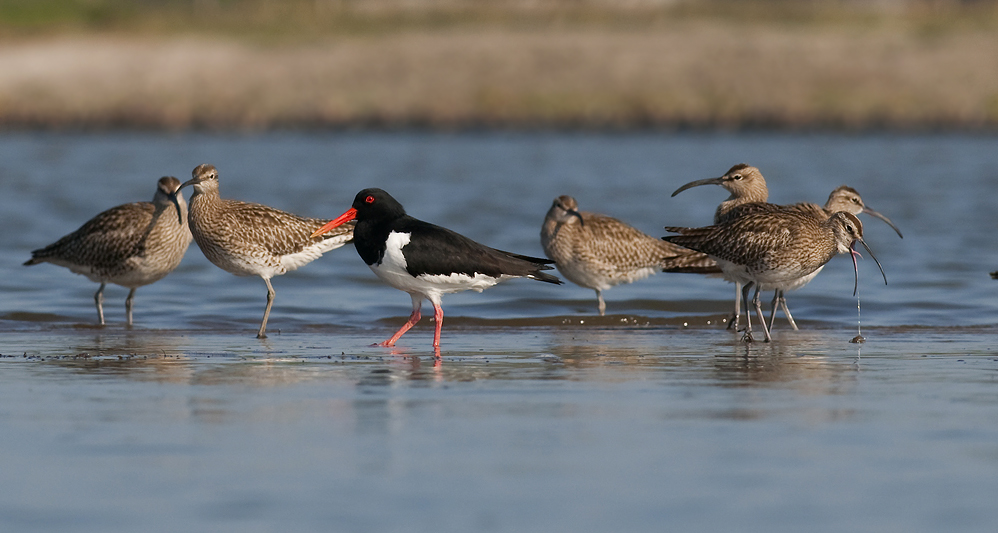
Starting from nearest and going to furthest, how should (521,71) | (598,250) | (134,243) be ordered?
(134,243)
(598,250)
(521,71)

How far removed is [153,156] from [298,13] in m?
32.0

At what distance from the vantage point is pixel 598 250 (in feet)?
56.3

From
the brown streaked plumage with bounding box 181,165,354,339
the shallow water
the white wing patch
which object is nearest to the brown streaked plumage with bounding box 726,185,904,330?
the shallow water

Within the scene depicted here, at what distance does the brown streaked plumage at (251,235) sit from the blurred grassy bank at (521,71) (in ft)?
144

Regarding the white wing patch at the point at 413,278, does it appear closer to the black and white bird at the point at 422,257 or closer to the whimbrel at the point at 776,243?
the black and white bird at the point at 422,257

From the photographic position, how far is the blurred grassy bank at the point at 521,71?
59.2 m

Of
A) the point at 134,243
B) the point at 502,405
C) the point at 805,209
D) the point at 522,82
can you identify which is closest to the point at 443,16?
the point at 522,82

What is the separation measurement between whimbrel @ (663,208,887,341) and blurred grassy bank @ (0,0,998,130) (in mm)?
43896

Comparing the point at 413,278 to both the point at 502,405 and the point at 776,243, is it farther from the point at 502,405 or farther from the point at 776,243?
the point at 502,405

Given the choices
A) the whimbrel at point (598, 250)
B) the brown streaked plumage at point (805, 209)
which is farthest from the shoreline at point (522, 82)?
the brown streaked plumage at point (805, 209)

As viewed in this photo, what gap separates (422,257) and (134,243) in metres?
4.13

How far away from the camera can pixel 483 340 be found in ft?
46.1

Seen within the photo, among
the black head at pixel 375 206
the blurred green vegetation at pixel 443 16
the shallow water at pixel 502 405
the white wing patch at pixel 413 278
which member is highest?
the blurred green vegetation at pixel 443 16

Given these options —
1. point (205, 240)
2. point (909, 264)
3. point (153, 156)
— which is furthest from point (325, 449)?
point (153, 156)
